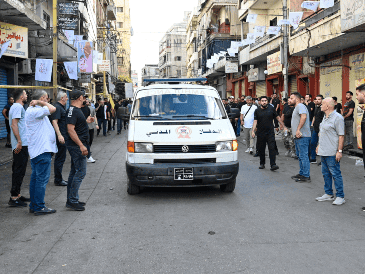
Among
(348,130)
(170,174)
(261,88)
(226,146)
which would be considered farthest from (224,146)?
(261,88)

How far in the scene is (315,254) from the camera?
13.4 ft

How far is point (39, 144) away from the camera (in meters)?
5.76

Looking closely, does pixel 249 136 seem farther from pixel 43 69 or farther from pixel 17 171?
pixel 43 69

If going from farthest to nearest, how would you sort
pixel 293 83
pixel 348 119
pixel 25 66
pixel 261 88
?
pixel 261 88 → pixel 293 83 → pixel 25 66 → pixel 348 119

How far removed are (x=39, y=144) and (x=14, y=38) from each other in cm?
1139

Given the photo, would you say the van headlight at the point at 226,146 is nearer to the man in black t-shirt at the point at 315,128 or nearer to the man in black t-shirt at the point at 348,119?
the man in black t-shirt at the point at 315,128

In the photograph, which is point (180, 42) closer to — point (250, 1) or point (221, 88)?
point (221, 88)

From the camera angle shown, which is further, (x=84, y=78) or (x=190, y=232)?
(x=84, y=78)

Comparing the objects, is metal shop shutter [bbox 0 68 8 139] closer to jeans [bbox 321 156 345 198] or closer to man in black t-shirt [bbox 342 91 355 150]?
man in black t-shirt [bbox 342 91 355 150]

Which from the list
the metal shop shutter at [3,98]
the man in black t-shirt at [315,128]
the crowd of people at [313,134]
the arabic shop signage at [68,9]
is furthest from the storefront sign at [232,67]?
the man in black t-shirt at [315,128]

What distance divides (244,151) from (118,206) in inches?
309

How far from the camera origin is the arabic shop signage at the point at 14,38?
589 inches

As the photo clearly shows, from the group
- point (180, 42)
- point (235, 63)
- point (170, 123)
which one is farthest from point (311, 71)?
point (180, 42)

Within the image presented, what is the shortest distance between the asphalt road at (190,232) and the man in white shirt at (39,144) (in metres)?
0.32
